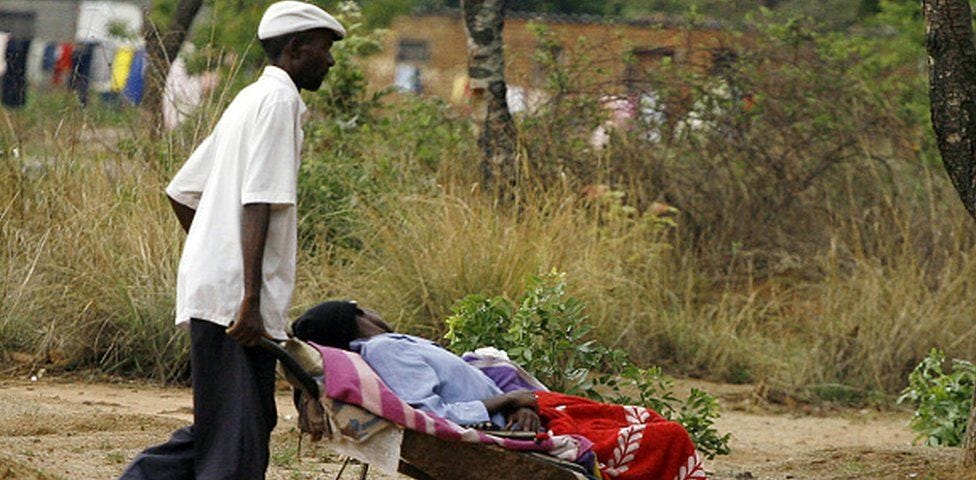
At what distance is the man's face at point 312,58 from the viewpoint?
543 centimetres

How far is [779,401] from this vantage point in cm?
1098

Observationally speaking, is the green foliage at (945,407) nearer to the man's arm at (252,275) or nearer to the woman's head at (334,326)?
the woman's head at (334,326)

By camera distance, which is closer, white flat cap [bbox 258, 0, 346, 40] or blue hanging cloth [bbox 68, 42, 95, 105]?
white flat cap [bbox 258, 0, 346, 40]

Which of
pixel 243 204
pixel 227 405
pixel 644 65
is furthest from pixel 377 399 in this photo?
pixel 644 65

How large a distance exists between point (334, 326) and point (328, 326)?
2 cm

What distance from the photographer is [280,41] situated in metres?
5.42

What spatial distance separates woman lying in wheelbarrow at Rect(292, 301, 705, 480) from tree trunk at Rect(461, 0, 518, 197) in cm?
587

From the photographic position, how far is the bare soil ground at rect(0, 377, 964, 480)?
7.09 meters

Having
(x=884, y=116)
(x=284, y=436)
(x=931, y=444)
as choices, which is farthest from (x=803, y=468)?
(x=884, y=116)

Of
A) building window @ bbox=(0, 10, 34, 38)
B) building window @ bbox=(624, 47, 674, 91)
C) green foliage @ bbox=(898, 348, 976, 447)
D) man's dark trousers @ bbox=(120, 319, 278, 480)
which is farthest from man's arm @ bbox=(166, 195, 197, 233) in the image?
building window @ bbox=(0, 10, 34, 38)

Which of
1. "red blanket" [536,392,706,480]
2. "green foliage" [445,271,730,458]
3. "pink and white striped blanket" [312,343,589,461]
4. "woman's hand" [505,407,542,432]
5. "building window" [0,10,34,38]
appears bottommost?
"building window" [0,10,34,38]

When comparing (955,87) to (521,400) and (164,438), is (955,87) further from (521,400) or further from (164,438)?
(164,438)

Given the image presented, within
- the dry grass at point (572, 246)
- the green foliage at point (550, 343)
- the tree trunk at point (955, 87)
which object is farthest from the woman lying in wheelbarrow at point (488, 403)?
the dry grass at point (572, 246)

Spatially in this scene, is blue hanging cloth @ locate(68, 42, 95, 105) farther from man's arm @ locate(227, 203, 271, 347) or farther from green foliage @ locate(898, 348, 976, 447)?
man's arm @ locate(227, 203, 271, 347)
